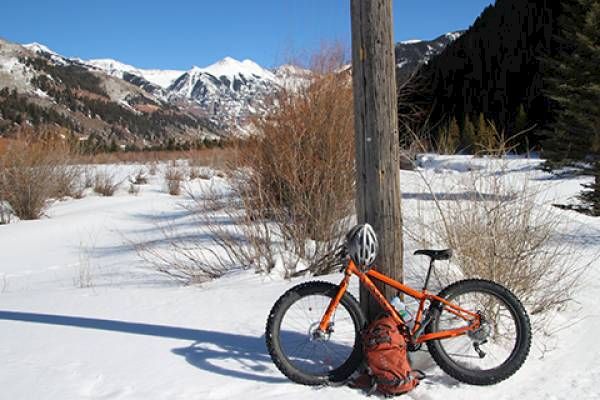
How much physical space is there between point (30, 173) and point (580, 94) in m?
15.9

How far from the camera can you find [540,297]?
3469 millimetres

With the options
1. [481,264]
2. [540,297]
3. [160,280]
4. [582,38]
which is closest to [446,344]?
[481,264]

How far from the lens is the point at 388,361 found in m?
2.39

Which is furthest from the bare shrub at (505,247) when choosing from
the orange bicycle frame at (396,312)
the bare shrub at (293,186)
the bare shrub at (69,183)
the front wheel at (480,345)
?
the bare shrub at (69,183)

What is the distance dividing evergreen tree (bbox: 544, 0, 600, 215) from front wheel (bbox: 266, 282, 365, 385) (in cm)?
1256

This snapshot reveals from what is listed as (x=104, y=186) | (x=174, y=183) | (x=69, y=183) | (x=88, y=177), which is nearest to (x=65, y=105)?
(x=88, y=177)

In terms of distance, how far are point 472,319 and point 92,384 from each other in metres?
2.02

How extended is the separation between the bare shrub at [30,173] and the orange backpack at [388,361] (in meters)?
10.2

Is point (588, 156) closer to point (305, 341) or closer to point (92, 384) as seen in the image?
point (305, 341)

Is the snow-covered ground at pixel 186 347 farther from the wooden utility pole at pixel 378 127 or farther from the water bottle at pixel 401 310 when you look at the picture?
the wooden utility pole at pixel 378 127

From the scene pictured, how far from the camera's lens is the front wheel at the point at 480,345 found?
8.21 feet

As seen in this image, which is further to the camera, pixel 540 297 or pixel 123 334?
pixel 540 297

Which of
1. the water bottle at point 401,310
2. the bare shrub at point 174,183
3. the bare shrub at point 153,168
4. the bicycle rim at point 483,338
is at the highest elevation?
the bare shrub at point 153,168

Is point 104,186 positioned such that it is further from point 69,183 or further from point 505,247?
point 505,247
